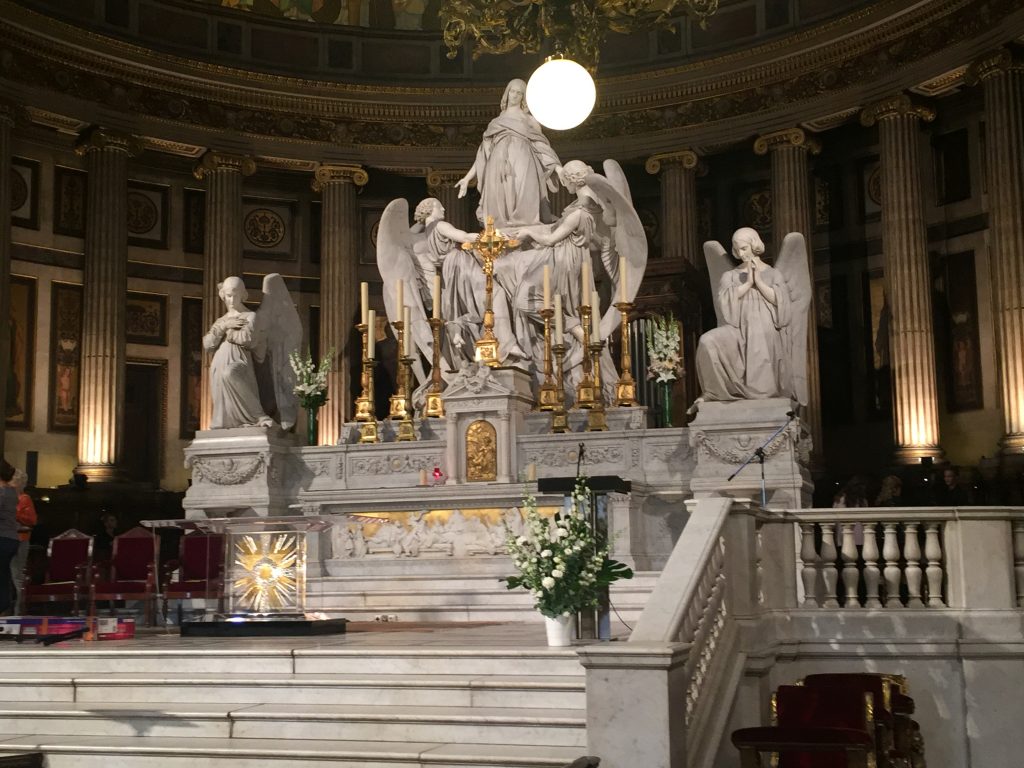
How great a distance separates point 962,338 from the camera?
831 inches

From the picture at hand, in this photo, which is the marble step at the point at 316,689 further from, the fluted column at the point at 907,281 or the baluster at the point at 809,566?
the fluted column at the point at 907,281

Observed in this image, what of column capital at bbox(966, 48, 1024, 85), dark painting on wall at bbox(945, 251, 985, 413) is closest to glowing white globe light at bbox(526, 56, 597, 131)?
column capital at bbox(966, 48, 1024, 85)

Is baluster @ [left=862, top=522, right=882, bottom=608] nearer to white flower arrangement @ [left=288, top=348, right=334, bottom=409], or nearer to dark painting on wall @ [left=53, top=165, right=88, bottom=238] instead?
white flower arrangement @ [left=288, top=348, right=334, bottom=409]

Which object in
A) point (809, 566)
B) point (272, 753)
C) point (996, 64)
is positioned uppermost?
point (996, 64)

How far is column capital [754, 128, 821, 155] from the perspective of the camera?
71.0 feet

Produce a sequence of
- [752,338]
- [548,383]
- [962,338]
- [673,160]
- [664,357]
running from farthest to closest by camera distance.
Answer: [673,160]
[962,338]
[664,357]
[548,383]
[752,338]

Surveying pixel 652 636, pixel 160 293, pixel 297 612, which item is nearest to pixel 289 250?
pixel 160 293

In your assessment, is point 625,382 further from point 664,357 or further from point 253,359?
point 253,359

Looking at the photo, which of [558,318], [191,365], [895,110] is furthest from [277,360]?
[895,110]

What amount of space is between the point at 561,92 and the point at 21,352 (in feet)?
44.2

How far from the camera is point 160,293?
77.4ft

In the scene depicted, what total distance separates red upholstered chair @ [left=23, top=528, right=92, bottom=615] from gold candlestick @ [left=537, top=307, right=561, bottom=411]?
4553 mm

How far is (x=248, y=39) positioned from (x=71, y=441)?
7.56 m

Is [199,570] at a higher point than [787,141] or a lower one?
lower
